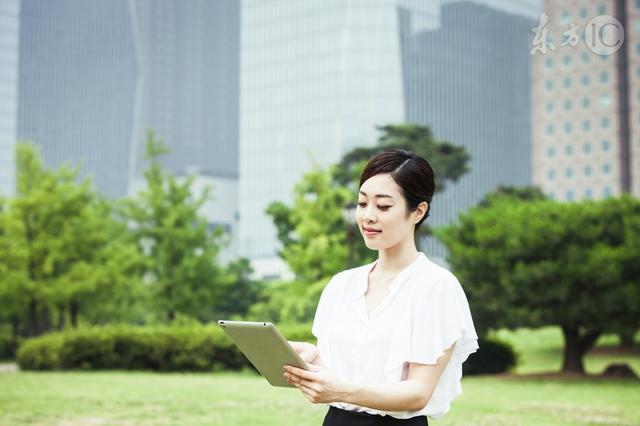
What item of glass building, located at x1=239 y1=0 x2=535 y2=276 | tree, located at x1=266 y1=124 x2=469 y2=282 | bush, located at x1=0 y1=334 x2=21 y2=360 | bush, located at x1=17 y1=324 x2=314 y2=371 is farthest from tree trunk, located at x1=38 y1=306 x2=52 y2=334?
glass building, located at x1=239 y1=0 x2=535 y2=276

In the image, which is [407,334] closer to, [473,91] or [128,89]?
[473,91]

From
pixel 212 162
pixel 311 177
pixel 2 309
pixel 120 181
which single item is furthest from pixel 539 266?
pixel 212 162

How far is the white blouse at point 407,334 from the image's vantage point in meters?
2.78

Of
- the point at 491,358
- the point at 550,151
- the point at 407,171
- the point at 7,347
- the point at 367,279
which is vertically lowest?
the point at 7,347

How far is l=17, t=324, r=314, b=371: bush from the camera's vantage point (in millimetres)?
22281

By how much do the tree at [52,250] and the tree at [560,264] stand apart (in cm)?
1153

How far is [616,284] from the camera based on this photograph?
67.5 ft

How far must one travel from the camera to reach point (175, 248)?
2903 centimetres

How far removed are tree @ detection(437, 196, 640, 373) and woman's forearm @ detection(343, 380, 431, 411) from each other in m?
18.2

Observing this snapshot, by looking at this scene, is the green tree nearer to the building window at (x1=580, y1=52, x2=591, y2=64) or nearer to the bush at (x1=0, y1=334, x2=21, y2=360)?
the bush at (x1=0, y1=334, x2=21, y2=360)

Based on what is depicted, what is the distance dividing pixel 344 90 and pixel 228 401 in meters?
77.6

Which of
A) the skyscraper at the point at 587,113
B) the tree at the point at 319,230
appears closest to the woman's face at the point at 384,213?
the tree at the point at 319,230

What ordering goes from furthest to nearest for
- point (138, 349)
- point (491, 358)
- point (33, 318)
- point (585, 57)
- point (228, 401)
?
1. point (585, 57)
2. point (33, 318)
3. point (491, 358)
4. point (138, 349)
5. point (228, 401)

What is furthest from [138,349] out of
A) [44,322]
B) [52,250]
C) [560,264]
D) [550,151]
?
[550,151]
